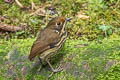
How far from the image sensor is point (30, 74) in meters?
4.18

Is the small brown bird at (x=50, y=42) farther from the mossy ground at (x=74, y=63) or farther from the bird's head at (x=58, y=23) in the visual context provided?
the mossy ground at (x=74, y=63)

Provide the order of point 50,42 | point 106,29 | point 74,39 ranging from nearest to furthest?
point 50,42 → point 74,39 → point 106,29

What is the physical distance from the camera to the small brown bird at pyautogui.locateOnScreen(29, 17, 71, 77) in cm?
384

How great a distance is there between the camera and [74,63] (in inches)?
155

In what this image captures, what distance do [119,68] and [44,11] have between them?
367 centimetres

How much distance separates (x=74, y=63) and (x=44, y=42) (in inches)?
19.6

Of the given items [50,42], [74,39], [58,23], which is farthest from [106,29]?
[50,42]

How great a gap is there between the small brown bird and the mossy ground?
18cm

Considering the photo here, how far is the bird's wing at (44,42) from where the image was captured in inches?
150

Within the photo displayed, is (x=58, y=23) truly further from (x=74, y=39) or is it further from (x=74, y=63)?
(x=74, y=39)

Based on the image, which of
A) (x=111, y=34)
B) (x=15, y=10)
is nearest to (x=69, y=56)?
(x=111, y=34)

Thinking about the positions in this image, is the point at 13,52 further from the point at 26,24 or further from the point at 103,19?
the point at 103,19

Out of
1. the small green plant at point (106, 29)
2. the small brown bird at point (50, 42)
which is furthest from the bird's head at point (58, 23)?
the small green plant at point (106, 29)

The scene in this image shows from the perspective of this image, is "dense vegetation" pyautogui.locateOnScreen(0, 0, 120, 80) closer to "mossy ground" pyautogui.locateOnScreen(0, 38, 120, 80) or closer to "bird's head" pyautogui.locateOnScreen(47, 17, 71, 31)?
"mossy ground" pyautogui.locateOnScreen(0, 38, 120, 80)
